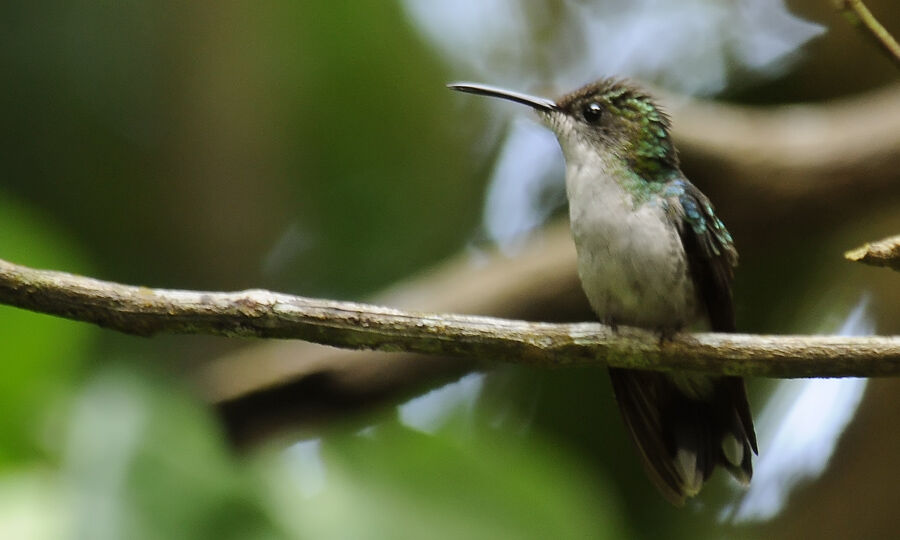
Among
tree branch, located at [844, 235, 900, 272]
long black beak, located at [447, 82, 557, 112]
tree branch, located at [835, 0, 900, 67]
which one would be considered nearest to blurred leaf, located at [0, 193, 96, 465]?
long black beak, located at [447, 82, 557, 112]

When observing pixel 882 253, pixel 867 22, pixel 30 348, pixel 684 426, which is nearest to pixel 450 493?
pixel 684 426

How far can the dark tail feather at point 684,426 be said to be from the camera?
11.4 ft

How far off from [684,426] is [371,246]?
3.46 m

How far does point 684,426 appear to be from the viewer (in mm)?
3639

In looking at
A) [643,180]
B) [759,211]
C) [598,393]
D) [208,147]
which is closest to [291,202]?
[208,147]

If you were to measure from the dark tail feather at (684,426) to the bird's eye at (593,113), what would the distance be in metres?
0.90

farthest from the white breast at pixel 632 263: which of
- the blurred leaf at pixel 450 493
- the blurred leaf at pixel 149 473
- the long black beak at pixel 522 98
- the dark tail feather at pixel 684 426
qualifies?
the blurred leaf at pixel 149 473

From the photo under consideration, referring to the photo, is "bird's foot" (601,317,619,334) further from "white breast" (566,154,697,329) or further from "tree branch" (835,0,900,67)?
"tree branch" (835,0,900,67)

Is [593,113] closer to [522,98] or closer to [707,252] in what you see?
[522,98]

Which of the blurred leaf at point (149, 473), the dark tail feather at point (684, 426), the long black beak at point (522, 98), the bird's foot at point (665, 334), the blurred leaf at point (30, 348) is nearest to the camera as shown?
the bird's foot at point (665, 334)

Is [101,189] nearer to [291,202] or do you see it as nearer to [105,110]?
[105,110]

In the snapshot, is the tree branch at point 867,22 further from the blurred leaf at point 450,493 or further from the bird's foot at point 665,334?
the blurred leaf at point 450,493

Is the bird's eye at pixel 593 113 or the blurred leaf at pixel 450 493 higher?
the bird's eye at pixel 593 113

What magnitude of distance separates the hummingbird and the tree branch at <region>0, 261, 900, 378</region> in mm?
361
